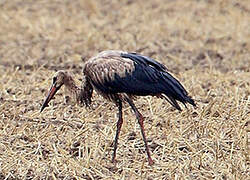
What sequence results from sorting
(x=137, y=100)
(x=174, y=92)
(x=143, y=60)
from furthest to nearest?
(x=137, y=100) → (x=143, y=60) → (x=174, y=92)

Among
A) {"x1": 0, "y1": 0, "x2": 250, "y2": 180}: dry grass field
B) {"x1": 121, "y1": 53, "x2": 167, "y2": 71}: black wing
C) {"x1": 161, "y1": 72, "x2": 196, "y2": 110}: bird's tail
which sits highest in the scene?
{"x1": 121, "y1": 53, "x2": 167, "y2": 71}: black wing

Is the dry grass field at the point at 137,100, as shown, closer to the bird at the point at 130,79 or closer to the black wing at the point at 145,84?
the bird at the point at 130,79

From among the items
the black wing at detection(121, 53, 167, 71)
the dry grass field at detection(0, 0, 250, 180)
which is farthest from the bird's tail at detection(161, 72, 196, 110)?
the dry grass field at detection(0, 0, 250, 180)

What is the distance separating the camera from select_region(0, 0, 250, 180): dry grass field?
21.6 feet

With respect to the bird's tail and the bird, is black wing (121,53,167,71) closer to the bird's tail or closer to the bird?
the bird

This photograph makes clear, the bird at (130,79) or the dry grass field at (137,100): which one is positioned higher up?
the bird at (130,79)

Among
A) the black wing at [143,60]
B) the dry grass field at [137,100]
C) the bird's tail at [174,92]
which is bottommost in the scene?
the dry grass field at [137,100]

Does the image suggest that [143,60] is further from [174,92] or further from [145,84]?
[174,92]

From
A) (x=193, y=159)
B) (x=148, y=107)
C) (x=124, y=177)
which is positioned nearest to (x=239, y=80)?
(x=148, y=107)

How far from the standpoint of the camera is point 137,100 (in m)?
8.46

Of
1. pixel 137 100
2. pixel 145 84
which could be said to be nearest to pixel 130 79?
pixel 145 84

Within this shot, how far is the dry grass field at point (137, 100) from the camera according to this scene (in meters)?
6.59

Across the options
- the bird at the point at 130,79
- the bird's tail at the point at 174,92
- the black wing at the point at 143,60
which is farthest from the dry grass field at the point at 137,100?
the black wing at the point at 143,60

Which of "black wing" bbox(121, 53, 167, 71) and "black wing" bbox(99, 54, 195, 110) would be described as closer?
"black wing" bbox(99, 54, 195, 110)
